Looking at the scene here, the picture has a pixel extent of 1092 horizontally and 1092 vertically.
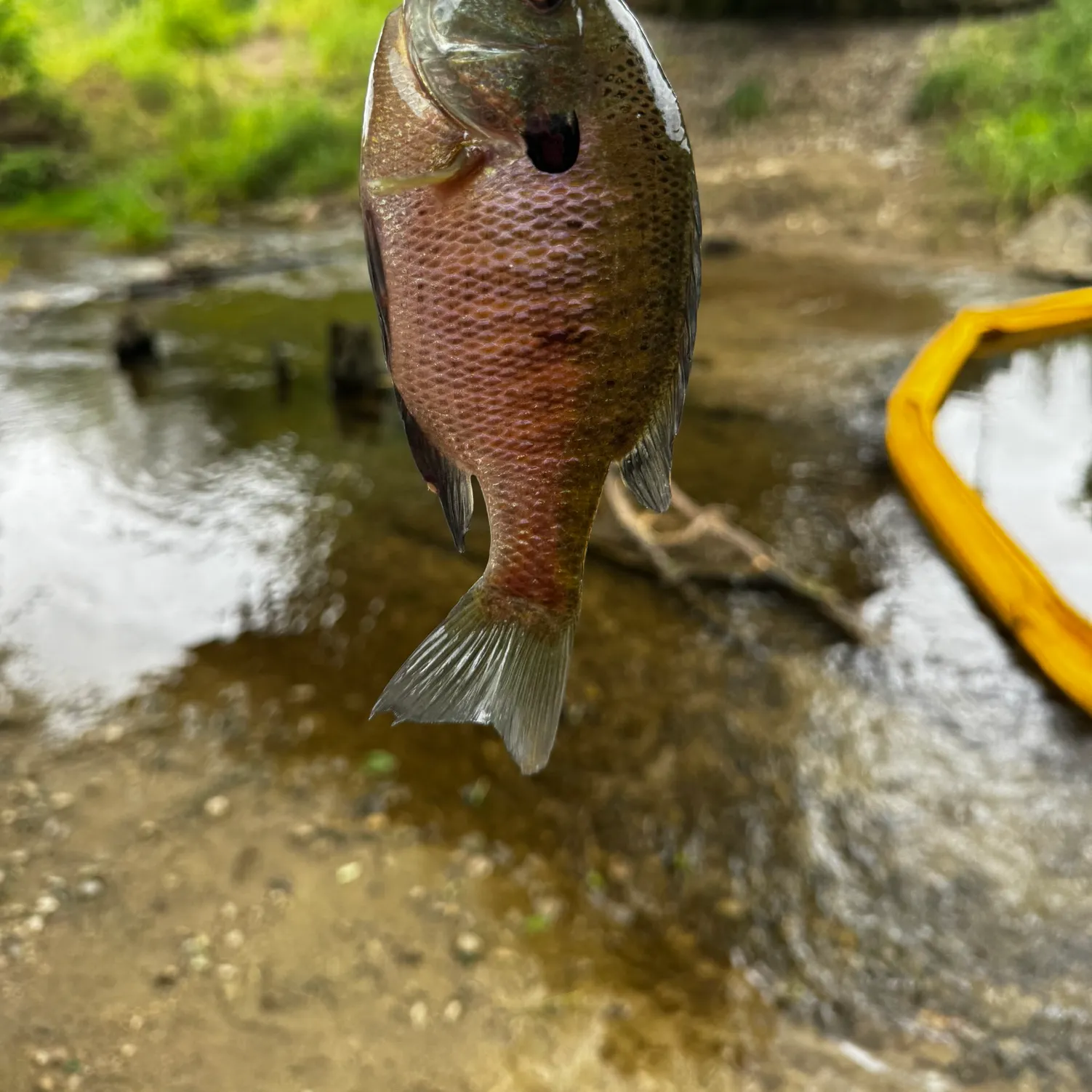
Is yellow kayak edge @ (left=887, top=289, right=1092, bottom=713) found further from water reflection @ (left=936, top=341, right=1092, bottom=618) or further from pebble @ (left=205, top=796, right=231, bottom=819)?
pebble @ (left=205, top=796, right=231, bottom=819)

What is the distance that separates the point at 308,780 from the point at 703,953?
1497 millimetres

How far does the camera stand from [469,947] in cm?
258

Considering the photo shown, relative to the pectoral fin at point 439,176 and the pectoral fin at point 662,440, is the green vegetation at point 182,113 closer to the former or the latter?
the pectoral fin at point 439,176

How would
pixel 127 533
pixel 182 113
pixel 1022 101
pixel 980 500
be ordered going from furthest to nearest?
1. pixel 182 113
2. pixel 1022 101
3. pixel 127 533
4. pixel 980 500

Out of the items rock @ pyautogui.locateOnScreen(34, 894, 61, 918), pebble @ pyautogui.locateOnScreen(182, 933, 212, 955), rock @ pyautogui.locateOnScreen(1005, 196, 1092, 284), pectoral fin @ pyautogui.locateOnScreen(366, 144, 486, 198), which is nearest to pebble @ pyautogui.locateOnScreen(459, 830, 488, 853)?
pebble @ pyautogui.locateOnScreen(182, 933, 212, 955)

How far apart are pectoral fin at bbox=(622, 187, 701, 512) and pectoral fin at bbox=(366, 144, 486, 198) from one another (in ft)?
0.64

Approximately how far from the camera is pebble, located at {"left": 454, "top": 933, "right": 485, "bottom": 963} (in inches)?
100

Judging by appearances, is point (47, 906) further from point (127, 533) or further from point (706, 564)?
point (706, 564)

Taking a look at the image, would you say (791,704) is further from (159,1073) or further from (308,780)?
(159,1073)

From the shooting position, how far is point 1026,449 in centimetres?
468

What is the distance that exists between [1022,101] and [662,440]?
523 inches

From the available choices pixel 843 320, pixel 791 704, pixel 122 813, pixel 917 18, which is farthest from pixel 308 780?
pixel 917 18

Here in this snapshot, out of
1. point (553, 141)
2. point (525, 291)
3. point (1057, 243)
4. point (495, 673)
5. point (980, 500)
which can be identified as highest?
point (553, 141)

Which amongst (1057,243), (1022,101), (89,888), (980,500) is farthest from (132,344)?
(1022,101)
